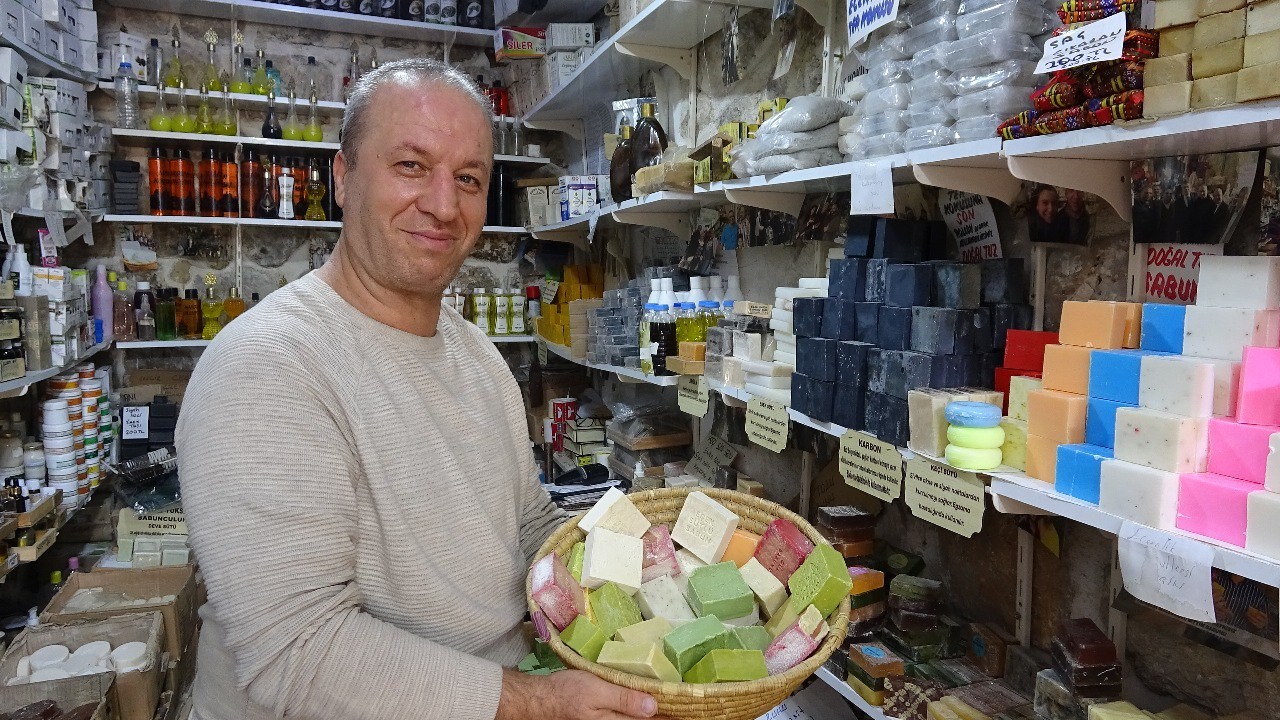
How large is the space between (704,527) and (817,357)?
0.48 metres

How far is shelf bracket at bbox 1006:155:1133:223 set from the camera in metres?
1.29

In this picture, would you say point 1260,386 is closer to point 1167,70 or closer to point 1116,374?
point 1116,374

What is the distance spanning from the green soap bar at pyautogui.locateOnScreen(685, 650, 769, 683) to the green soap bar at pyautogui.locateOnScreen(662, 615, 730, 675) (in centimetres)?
2

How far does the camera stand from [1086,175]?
134 cm

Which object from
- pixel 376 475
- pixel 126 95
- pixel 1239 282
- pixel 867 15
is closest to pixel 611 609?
pixel 376 475

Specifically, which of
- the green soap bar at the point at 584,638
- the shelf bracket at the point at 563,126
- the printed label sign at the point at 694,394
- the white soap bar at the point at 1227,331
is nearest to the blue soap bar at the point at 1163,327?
the white soap bar at the point at 1227,331

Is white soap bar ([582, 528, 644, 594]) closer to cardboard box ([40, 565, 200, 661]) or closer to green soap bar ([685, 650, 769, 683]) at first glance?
green soap bar ([685, 650, 769, 683])

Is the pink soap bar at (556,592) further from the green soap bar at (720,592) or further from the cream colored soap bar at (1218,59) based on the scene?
the cream colored soap bar at (1218,59)

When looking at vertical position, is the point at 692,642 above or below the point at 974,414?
below

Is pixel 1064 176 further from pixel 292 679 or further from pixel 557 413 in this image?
pixel 557 413

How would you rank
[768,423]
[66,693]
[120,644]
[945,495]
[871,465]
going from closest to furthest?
[945,495] < [871,465] < [768,423] < [66,693] < [120,644]

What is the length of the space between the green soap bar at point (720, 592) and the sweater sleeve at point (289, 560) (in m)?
0.38

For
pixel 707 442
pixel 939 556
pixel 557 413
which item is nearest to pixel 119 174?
pixel 557 413

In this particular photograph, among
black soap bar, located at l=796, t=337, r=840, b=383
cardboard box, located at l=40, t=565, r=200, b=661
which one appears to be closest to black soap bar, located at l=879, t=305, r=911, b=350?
black soap bar, located at l=796, t=337, r=840, b=383
